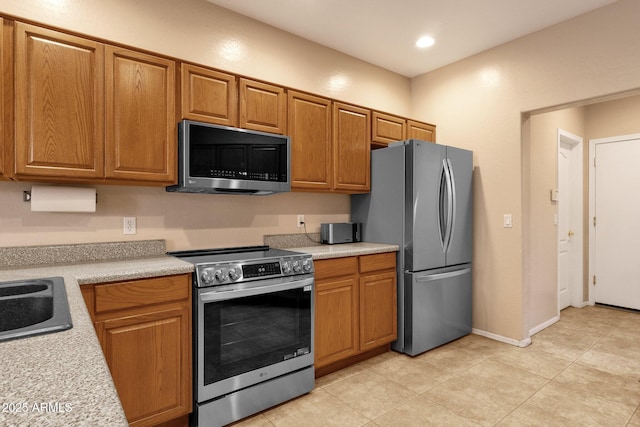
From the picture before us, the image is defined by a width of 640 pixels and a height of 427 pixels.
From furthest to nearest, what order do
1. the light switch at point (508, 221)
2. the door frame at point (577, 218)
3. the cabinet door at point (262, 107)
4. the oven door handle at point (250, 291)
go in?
the door frame at point (577, 218) → the light switch at point (508, 221) → the cabinet door at point (262, 107) → the oven door handle at point (250, 291)

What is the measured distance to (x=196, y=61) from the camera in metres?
2.76

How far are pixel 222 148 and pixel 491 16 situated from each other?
2.43 metres

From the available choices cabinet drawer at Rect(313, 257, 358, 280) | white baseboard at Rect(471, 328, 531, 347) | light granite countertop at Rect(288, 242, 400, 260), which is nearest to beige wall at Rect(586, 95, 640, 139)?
white baseboard at Rect(471, 328, 531, 347)

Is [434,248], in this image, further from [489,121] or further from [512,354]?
[489,121]

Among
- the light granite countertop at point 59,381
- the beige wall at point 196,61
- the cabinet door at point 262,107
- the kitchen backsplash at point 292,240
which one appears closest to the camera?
the light granite countertop at point 59,381

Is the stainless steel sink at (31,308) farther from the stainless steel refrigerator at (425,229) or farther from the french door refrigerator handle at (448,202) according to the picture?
the french door refrigerator handle at (448,202)

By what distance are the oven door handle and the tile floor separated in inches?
30.0

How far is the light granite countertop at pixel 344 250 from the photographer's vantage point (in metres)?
2.71

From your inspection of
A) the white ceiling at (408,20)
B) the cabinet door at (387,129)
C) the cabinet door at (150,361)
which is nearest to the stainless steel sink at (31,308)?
the cabinet door at (150,361)

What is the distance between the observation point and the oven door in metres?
2.09

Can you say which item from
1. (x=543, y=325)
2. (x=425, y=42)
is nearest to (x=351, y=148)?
(x=425, y=42)

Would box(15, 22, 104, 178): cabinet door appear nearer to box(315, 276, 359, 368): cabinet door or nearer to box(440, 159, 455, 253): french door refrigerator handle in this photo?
box(315, 276, 359, 368): cabinet door

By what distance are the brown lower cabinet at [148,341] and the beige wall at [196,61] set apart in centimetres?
68

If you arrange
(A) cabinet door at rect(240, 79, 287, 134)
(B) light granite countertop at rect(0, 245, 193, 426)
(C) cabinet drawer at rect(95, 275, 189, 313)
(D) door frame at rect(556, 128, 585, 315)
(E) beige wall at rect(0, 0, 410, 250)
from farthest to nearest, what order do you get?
(D) door frame at rect(556, 128, 585, 315), (A) cabinet door at rect(240, 79, 287, 134), (E) beige wall at rect(0, 0, 410, 250), (C) cabinet drawer at rect(95, 275, 189, 313), (B) light granite countertop at rect(0, 245, 193, 426)
